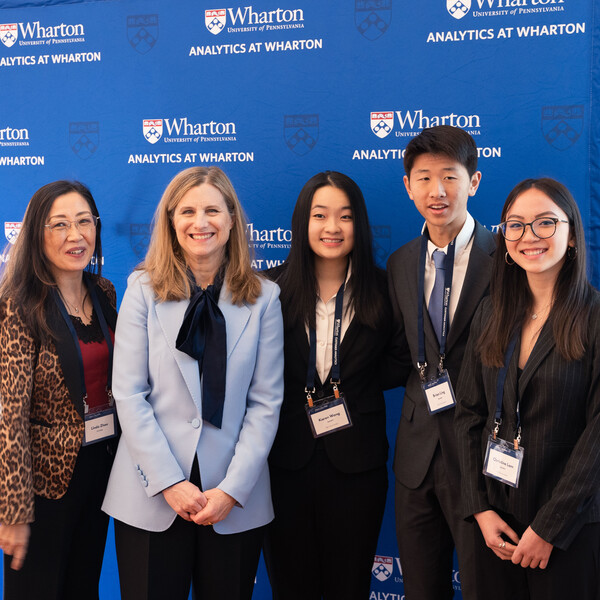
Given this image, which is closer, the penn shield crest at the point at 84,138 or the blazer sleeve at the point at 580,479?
the blazer sleeve at the point at 580,479

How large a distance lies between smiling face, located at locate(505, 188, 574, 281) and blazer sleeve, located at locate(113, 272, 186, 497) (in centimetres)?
118

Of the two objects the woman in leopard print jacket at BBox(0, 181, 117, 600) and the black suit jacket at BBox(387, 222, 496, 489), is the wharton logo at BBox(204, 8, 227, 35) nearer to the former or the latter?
the woman in leopard print jacket at BBox(0, 181, 117, 600)

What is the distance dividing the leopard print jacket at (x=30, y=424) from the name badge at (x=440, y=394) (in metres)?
1.20

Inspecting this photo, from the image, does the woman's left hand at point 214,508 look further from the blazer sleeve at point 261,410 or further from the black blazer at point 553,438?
the black blazer at point 553,438

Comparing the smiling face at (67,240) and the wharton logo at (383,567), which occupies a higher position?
the smiling face at (67,240)

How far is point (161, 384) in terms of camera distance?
1.97 meters

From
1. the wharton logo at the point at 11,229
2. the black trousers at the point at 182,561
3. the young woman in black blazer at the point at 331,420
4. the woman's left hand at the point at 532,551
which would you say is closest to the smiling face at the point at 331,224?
the young woman in black blazer at the point at 331,420

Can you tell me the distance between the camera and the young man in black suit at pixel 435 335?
6.80 ft

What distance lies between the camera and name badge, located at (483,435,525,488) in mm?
1751

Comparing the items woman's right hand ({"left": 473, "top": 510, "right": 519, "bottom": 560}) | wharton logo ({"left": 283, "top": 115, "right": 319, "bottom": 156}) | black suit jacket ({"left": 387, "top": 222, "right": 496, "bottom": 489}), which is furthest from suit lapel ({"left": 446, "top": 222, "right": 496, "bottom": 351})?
wharton logo ({"left": 283, "top": 115, "right": 319, "bottom": 156})

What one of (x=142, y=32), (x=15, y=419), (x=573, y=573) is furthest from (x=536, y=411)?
(x=142, y=32)

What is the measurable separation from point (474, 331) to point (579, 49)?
4.62ft

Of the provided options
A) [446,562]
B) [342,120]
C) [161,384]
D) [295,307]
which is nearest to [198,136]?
[342,120]

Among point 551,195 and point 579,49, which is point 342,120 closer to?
point 579,49
